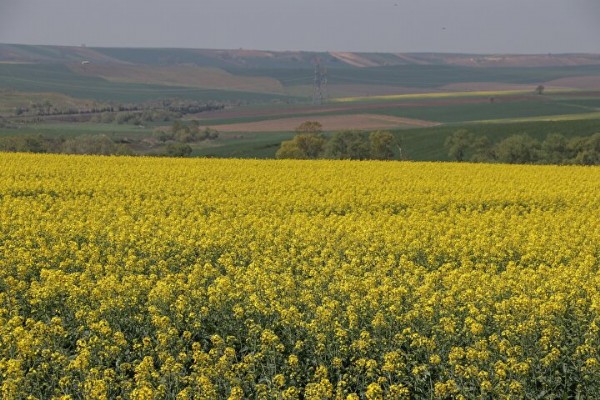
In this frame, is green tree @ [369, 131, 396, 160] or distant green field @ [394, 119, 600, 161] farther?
distant green field @ [394, 119, 600, 161]

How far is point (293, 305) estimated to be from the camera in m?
12.1

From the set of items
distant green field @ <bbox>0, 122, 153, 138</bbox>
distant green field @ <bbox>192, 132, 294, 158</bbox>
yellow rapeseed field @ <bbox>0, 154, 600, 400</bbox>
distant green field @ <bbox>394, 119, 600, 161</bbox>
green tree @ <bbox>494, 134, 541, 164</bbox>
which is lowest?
distant green field @ <bbox>0, 122, 153, 138</bbox>

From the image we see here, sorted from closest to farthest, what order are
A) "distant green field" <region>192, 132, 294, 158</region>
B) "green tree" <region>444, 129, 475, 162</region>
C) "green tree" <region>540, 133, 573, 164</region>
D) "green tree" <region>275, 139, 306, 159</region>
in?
"green tree" <region>540, 133, 573, 164</region>, "green tree" <region>275, 139, 306, 159</region>, "green tree" <region>444, 129, 475, 162</region>, "distant green field" <region>192, 132, 294, 158</region>

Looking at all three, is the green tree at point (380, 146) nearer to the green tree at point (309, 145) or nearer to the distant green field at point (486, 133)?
the green tree at point (309, 145)

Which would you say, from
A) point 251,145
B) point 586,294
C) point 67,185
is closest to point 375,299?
point 586,294

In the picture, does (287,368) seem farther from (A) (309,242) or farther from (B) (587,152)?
(B) (587,152)

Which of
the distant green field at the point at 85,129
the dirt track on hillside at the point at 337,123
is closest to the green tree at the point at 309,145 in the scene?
the distant green field at the point at 85,129

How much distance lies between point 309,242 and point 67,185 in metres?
13.2

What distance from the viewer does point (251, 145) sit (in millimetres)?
92938

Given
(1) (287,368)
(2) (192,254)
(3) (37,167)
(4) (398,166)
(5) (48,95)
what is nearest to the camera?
(1) (287,368)

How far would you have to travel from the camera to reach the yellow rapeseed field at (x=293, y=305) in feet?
32.0

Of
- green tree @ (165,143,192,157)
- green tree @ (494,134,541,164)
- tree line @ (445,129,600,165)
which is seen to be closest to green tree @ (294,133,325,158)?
green tree @ (165,143,192,157)

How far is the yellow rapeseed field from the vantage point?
9.77m

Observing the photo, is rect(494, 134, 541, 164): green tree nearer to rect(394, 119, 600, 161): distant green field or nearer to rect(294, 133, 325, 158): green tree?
rect(394, 119, 600, 161): distant green field
